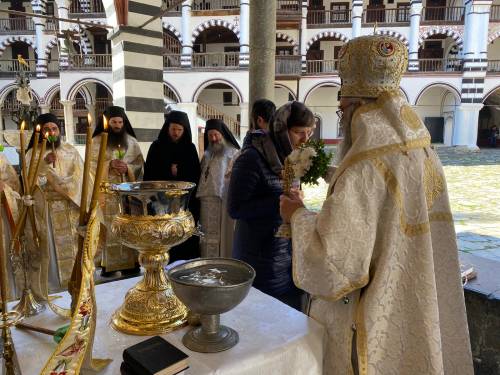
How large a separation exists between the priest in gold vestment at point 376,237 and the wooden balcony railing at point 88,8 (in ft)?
74.6

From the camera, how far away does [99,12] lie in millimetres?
21469

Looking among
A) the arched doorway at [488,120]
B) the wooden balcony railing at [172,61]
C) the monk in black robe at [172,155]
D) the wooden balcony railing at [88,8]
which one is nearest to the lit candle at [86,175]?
the monk in black robe at [172,155]

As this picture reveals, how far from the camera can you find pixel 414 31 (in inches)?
861

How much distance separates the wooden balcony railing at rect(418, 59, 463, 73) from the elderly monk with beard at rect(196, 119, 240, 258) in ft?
72.5

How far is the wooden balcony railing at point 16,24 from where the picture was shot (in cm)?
2350

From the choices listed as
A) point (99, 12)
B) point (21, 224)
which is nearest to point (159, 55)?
point (21, 224)

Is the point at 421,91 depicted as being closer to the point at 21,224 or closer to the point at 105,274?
the point at 105,274

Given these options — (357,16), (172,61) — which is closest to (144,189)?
(172,61)

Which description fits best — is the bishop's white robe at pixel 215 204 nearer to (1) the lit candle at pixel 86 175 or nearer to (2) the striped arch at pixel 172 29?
(1) the lit candle at pixel 86 175

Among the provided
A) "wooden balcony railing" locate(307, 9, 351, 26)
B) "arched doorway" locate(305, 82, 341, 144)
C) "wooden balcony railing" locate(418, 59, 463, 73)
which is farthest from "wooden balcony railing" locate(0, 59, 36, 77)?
"wooden balcony railing" locate(418, 59, 463, 73)

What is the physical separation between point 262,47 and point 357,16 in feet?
67.5

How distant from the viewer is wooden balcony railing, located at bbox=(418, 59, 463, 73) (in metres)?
22.9

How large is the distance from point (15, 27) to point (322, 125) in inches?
763

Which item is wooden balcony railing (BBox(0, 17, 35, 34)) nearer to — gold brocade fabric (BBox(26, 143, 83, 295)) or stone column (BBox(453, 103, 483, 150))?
gold brocade fabric (BBox(26, 143, 83, 295))
